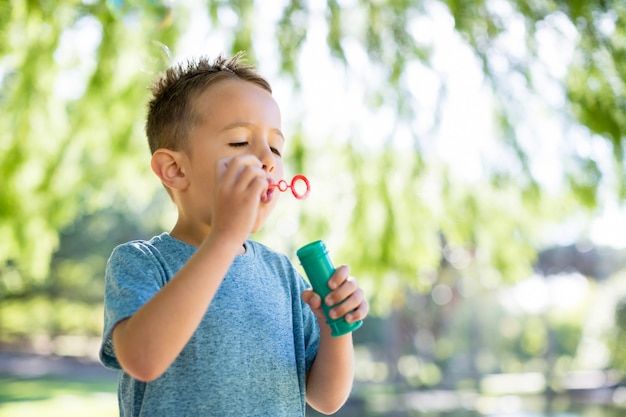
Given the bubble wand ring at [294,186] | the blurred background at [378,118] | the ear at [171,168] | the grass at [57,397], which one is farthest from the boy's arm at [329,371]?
the grass at [57,397]

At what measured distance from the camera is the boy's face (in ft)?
→ 3.82

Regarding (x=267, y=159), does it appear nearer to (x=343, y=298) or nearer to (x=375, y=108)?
(x=343, y=298)

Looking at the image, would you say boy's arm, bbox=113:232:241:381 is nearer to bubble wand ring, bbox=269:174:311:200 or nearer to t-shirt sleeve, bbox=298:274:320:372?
bubble wand ring, bbox=269:174:311:200

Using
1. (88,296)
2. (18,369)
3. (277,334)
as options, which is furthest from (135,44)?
(88,296)

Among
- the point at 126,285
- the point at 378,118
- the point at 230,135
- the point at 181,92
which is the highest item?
the point at 378,118

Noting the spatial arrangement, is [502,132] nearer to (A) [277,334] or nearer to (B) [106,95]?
(B) [106,95]

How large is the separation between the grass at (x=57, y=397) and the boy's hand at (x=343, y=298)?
30.5 feet

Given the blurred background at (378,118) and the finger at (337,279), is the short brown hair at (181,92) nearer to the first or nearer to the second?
the finger at (337,279)

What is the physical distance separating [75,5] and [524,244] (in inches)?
111

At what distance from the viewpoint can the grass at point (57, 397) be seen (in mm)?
9922

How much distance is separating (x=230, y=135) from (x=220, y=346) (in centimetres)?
32

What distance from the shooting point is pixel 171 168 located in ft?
4.04

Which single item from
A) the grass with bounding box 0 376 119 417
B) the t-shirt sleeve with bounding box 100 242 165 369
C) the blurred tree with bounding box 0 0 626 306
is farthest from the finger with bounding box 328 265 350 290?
the grass with bounding box 0 376 119 417

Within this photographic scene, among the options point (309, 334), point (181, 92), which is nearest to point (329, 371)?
point (309, 334)
